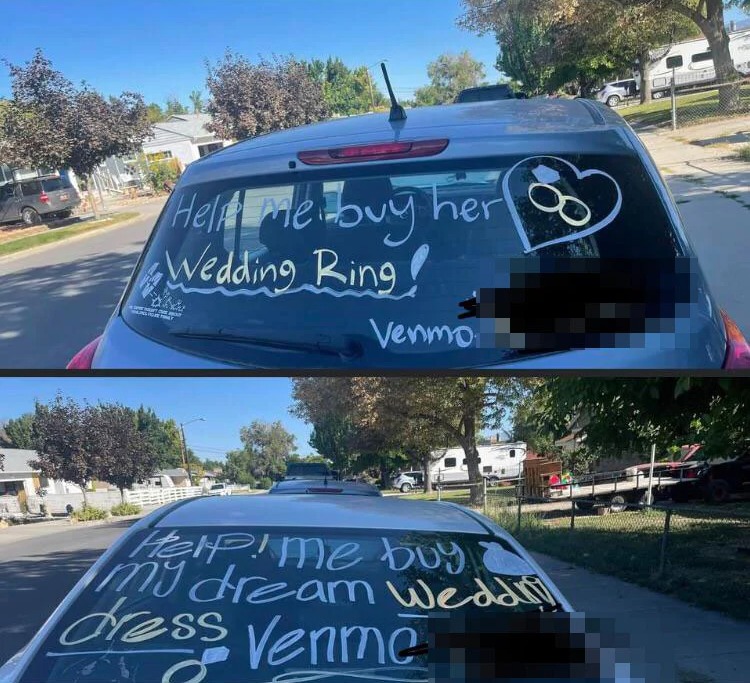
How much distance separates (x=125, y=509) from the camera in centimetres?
239

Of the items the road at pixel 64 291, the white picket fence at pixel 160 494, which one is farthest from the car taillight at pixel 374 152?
the white picket fence at pixel 160 494

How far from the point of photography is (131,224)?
2391 millimetres

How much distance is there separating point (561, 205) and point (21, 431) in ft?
5.48

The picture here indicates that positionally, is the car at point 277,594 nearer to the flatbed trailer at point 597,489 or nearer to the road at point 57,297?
the flatbed trailer at point 597,489

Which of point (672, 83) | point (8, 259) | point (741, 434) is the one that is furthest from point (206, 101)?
point (741, 434)

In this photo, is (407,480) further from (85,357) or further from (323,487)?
(85,357)

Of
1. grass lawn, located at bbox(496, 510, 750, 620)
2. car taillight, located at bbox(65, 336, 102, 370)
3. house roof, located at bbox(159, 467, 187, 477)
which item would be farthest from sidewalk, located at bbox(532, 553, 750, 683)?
car taillight, located at bbox(65, 336, 102, 370)

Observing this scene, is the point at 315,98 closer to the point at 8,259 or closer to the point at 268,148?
the point at 268,148

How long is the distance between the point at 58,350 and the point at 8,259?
12.1 inches

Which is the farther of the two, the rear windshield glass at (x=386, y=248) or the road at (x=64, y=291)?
the road at (x=64, y=291)

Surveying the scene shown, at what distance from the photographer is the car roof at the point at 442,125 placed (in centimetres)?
208

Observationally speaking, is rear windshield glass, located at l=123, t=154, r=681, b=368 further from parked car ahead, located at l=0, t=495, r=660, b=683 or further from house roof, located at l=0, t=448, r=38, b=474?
house roof, located at l=0, t=448, r=38, b=474

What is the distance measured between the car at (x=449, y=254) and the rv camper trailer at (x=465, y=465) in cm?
54

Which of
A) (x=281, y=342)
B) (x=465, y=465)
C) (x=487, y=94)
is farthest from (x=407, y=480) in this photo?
(x=487, y=94)
